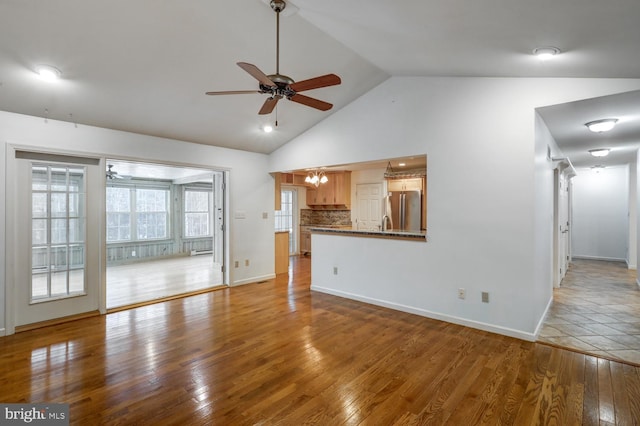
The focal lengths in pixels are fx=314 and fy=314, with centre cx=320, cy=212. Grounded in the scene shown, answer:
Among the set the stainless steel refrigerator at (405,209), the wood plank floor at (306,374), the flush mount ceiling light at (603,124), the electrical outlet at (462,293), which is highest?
the flush mount ceiling light at (603,124)

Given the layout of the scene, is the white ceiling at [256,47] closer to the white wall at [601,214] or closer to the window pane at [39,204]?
the window pane at [39,204]

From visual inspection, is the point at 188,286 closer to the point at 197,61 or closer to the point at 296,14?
the point at 197,61

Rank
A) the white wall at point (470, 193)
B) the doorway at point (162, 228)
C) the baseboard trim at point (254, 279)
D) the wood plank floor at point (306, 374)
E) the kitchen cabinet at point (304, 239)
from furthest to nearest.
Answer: the kitchen cabinet at point (304, 239), the doorway at point (162, 228), the baseboard trim at point (254, 279), the white wall at point (470, 193), the wood plank floor at point (306, 374)

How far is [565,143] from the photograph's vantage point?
15.4 ft

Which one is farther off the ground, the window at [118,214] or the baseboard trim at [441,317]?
the window at [118,214]

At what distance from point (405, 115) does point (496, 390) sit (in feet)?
10.4

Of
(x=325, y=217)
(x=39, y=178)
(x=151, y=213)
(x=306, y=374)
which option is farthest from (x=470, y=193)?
(x=151, y=213)

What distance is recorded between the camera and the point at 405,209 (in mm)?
6797

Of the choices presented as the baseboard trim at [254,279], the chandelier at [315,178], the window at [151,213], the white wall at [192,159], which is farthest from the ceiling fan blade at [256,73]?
the window at [151,213]

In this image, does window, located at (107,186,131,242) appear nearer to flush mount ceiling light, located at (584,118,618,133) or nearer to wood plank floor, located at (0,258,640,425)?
wood plank floor, located at (0,258,640,425)

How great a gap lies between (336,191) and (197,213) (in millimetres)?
4539

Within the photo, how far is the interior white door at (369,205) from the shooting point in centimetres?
794

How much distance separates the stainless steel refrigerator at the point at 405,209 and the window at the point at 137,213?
6.49m

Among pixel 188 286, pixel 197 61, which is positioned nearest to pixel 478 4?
pixel 197 61
